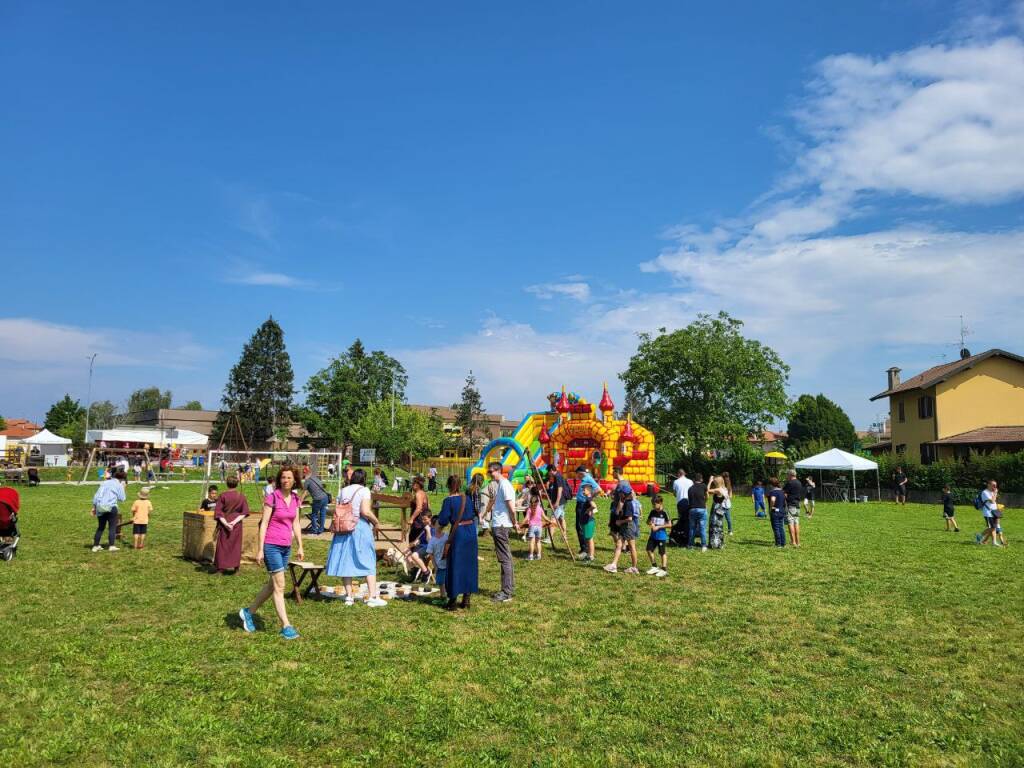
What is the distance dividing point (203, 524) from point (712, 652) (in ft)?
30.3

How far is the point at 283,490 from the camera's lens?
7676 mm

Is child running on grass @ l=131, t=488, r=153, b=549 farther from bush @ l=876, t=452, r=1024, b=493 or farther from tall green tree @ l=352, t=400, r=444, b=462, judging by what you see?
tall green tree @ l=352, t=400, r=444, b=462

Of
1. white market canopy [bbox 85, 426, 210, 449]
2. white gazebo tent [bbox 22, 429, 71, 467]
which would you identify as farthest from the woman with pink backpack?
white market canopy [bbox 85, 426, 210, 449]

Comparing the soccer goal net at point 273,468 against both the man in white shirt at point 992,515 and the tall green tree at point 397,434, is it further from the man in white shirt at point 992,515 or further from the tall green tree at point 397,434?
the tall green tree at point 397,434

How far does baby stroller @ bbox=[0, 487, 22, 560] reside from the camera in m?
11.8

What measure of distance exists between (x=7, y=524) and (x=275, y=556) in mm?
7728

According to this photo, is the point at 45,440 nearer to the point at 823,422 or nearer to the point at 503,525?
the point at 503,525

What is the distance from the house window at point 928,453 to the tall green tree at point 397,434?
1601 inches

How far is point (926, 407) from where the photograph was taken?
3953 centimetres

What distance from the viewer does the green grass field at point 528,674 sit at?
15.8 feet

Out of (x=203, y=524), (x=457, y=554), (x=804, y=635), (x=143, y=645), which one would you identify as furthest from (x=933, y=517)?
(x=143, y=645)

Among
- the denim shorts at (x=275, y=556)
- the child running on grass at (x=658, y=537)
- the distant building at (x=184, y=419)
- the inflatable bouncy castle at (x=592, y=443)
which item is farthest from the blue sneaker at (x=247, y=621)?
the distant building at (x=184, y=419)

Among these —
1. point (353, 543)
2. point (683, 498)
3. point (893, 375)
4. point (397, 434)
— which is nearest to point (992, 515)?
point (683, 498)

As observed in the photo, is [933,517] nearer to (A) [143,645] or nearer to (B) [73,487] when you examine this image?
(A) [143,645]
